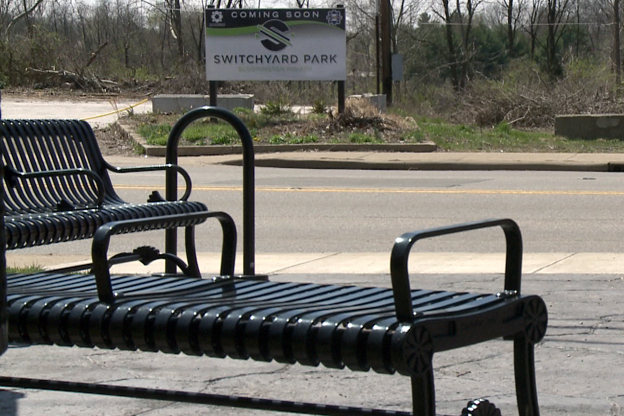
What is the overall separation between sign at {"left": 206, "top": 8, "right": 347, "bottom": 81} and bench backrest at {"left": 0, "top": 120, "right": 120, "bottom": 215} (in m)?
15.2

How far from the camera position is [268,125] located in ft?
67.9

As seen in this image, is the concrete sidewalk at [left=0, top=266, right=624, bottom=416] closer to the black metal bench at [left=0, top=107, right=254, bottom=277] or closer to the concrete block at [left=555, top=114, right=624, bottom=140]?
the black metal bench at [left=0, top=107, right=254, bottom=277]

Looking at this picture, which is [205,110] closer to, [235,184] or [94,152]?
[94,152]

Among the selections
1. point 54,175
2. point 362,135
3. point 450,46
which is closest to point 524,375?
point 54,175

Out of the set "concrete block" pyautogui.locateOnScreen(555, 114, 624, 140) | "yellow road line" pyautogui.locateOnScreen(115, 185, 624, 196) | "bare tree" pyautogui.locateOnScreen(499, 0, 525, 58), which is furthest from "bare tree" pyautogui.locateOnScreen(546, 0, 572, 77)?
"yellow road line" pyautogui.locateOnScreen(115, 185, 624, 196)

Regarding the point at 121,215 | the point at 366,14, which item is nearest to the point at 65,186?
the point at 121,215

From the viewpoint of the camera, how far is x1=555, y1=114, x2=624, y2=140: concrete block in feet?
65.3

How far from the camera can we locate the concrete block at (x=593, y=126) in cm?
1991

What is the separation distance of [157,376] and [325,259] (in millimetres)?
3480

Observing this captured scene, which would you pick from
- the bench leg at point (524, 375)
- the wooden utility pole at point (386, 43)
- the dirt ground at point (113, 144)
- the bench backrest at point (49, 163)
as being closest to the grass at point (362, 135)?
the dirt ground at point (113, 144)

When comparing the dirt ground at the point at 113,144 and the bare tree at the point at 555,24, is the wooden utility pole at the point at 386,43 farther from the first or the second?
the bare tree at the point at 555,24

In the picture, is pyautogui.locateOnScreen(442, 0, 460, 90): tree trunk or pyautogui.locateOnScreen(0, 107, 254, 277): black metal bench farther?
pyautogui.locateOnScreen(442, 0, 460, 90): tree trunk

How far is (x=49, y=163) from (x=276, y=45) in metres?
15.7

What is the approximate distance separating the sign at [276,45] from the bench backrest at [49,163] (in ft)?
50.0
